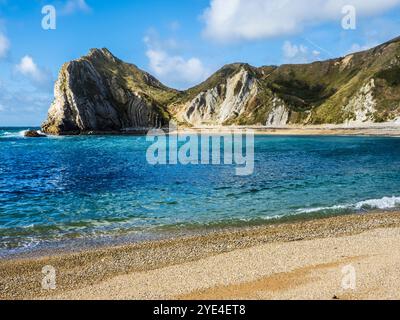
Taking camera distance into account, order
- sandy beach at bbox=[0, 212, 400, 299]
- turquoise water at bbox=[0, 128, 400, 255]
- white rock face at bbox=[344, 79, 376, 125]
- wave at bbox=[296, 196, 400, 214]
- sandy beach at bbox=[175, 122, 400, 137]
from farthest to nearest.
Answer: white rock face at bbox=[344, 79, 376, 125]
sandy beach at bbox=[175, 122, 400, 137]
wave at bbox=[296, 196, 400, 214]
turquoise water at bbox=[0, 128, 400, 255]
sandy beach at bbox=[0, 212, 400, 299]

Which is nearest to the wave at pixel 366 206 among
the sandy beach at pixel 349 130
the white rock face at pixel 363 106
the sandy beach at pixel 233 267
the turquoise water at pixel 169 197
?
the turquoise water at pixel 169 197

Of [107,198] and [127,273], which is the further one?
[107,198]

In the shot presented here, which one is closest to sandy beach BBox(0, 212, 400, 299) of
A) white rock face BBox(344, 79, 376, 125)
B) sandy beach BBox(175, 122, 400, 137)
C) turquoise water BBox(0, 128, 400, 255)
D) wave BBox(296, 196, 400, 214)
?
turquoise water BBox(0, 128, 400, 255)

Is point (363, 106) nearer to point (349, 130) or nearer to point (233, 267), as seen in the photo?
point (349, 130)

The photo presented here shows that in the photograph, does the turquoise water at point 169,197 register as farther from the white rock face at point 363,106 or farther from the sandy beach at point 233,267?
the white rock face at point 363,106

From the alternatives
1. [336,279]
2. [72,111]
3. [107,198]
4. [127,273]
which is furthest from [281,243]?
[72,111]

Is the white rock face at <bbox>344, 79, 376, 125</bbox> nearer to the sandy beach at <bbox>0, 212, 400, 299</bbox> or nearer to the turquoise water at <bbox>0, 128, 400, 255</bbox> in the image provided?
the turquoise water at <bbox>0, 128, 400, 255</bbox>

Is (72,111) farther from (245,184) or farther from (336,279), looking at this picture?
(336,279)
